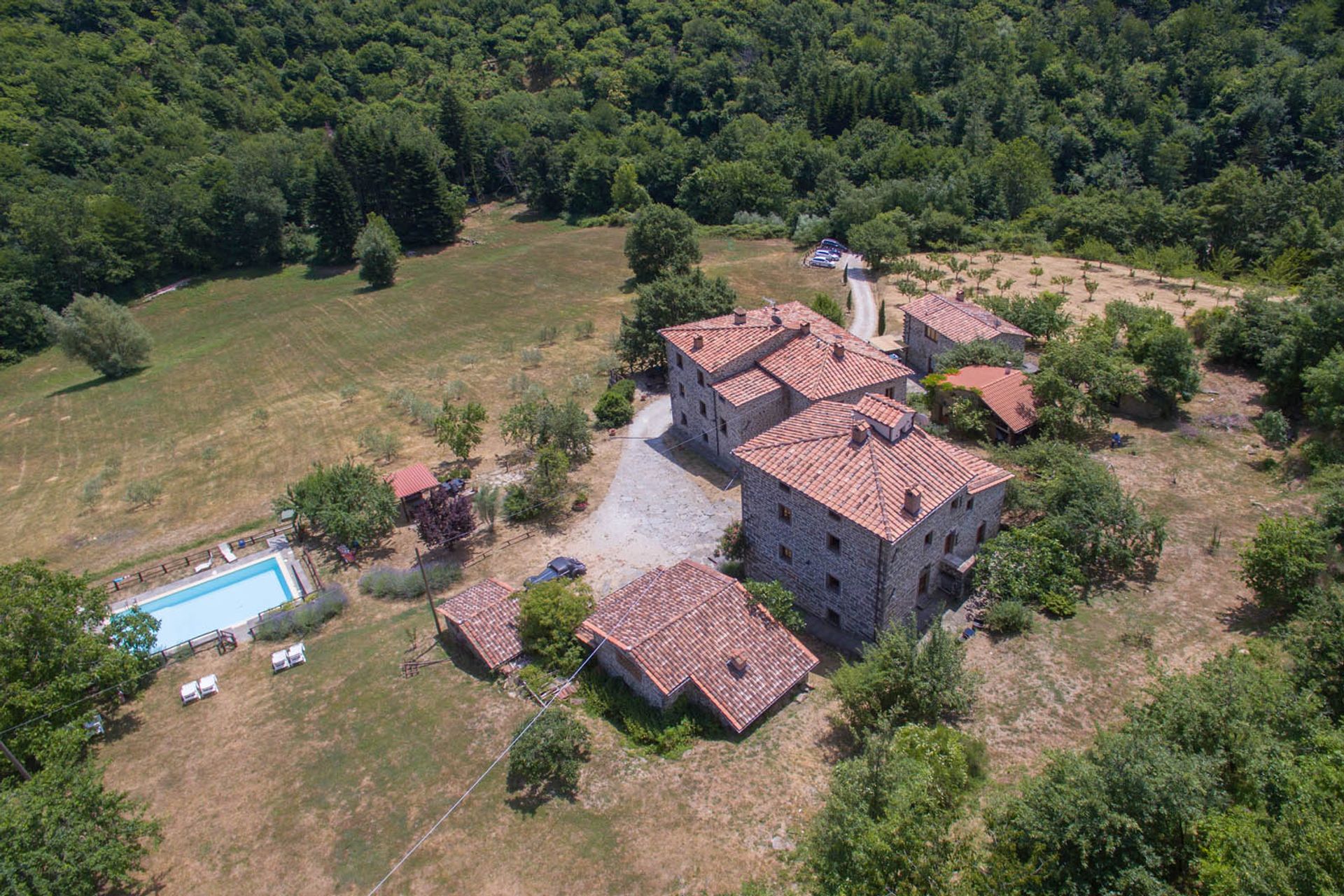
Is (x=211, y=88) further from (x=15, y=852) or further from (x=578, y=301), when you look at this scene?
(x=15, y=852)

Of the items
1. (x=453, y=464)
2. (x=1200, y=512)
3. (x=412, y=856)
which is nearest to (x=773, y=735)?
(x=412, y=856)

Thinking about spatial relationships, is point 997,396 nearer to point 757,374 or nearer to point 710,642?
point 757,374

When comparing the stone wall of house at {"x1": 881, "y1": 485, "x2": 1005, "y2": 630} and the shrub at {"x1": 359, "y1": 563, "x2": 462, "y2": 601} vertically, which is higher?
the stone wall of house at {"x1": 881, "y1": 485, "x2": 1005, "y2": 630}

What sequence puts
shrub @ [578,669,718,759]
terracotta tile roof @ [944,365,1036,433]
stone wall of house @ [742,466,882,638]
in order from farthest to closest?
terracotta tile roof @ [944,365,1036,433]
stone wall of house @ [742,466,882,638]
shrub @ [578,669,718,759]

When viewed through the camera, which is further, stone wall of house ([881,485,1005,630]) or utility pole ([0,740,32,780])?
stone wall of house ([881,485,1005,630])

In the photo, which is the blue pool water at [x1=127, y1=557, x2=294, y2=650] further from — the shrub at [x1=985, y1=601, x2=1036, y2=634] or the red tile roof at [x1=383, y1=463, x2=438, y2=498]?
the shrub at [x1=985, y1=601, x2=1036, y2=634]

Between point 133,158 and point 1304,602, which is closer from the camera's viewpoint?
point 1304,602

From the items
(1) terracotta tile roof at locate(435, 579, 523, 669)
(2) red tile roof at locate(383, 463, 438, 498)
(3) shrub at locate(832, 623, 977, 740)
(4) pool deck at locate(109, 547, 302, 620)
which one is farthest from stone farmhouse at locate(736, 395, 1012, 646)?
(4) pool deck at locate(109, 547, 302, 620)
